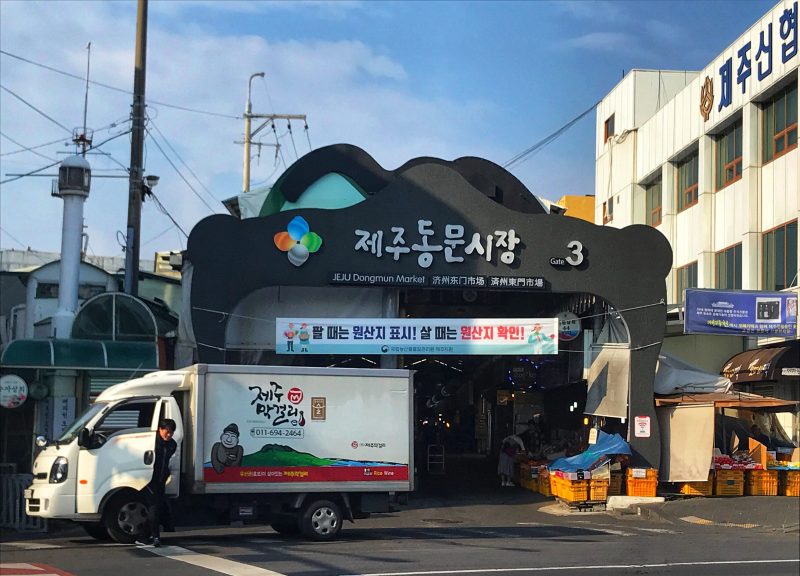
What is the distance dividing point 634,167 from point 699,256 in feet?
27.1

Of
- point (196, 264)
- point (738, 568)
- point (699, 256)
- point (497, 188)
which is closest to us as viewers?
point (738, 568)

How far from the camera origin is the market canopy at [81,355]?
21.0m

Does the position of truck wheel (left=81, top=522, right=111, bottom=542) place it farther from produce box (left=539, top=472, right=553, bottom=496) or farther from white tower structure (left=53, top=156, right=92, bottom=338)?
produce box (left=539, top=472, right=553, bottom=496)

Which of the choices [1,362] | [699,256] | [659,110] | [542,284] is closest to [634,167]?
[659,110]

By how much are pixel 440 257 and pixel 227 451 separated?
30.0ft

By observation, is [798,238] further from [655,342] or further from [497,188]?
[497,188]

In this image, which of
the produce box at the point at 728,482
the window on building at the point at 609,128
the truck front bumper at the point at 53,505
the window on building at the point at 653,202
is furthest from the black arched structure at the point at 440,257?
the window on building at the point at 609,128

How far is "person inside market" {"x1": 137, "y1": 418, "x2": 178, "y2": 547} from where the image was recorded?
14.7 m

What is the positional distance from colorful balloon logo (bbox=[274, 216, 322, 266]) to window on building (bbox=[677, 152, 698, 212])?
18.4 meters

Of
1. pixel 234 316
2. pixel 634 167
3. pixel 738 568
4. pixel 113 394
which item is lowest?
pixel 738 568

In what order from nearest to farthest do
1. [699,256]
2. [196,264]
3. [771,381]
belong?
[196,264], [771,381], [699,256]

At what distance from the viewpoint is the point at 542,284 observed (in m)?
24.0

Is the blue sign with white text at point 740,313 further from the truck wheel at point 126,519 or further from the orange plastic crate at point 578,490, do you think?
the truck wheel at point 126,519

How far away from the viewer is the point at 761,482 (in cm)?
2373
